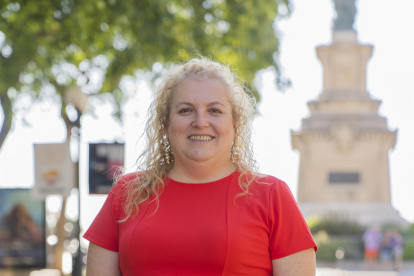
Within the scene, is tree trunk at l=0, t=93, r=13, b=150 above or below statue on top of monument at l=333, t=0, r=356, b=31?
below

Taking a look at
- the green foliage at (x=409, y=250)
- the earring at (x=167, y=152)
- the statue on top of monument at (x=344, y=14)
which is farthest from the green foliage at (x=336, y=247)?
the earring at (x=167, y=152)

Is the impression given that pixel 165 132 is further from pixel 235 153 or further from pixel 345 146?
pixel 345 146

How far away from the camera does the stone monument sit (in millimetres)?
31797

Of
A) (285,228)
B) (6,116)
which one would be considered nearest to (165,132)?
(285,228)

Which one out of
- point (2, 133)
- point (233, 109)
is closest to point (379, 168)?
point (2, 133)

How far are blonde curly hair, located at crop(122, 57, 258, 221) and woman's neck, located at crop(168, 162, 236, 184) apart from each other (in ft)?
0.21

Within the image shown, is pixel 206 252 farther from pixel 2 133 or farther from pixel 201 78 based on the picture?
pixel 2 133

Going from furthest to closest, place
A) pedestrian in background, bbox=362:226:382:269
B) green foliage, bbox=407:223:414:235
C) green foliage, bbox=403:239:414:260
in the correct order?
1. green foliage, bbox=407:223:414:235
2. green foliage, bbox=403:239:414:260
3. pedestrian in background, bbox=362:226:382:269

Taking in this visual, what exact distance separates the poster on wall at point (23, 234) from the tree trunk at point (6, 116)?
1.79 meters

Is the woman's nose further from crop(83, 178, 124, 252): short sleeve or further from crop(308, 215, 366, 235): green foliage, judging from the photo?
crop(308, 215, 366, 235): green foliage

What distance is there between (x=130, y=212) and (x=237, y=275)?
0.58m

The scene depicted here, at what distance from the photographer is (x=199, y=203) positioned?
3.12m

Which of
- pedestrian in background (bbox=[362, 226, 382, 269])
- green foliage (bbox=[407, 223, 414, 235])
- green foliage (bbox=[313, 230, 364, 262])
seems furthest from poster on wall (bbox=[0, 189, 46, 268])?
green foliage (bbox=[407, 223, 414, 235])

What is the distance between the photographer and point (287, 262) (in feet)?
9.98
